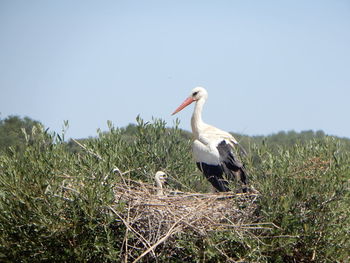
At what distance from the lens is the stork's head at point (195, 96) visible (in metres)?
14.1

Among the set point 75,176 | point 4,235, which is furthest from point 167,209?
point 4,235

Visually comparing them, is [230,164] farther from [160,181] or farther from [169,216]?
[169,216]

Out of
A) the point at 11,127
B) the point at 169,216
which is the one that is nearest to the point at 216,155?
the point at 169,216

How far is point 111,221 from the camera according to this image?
9.99 m

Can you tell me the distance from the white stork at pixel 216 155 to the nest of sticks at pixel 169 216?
118 centimetres

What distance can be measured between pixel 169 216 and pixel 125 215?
632mm

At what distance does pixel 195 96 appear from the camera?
1424cm

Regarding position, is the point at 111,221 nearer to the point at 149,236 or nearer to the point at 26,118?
the point at 149,236

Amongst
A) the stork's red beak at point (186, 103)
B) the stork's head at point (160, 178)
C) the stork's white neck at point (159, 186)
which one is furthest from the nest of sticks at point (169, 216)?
the stork's red beak at point (186, 103)

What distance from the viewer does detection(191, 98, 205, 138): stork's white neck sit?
13750 millimetres

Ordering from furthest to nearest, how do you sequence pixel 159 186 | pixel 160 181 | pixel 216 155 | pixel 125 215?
1. pixel 216 155
2. pixel 160 181
3. pixel 159 186
4. pixel 125 215

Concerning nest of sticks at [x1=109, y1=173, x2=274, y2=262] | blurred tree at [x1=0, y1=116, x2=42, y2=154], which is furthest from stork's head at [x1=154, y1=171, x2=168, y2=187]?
blurred tree at [x1=0, y1=116, x2=42, y2=154]

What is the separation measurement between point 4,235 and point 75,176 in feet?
4.61

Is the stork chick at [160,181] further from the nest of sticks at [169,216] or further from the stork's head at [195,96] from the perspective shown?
the stork's head at [195,96]
